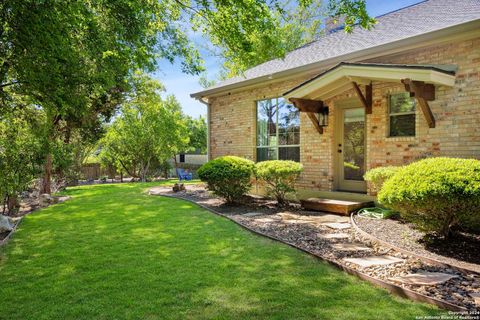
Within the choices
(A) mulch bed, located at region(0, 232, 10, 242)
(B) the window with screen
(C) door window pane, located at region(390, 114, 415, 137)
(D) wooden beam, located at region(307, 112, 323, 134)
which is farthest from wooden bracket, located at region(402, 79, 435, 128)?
(A) mulch bed, located at region(0, 232, 10, 242)

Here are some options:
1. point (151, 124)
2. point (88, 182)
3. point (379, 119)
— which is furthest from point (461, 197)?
point (88, 182)

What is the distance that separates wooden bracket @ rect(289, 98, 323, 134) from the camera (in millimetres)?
8453

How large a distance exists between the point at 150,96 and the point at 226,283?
50.4 feet

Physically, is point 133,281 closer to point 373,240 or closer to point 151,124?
point 373,240

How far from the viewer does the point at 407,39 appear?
676cm

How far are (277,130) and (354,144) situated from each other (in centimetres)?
252

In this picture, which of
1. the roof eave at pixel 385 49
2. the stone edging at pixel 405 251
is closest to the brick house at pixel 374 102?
the roof eave at pixel 385 49

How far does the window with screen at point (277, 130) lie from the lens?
9.88 m

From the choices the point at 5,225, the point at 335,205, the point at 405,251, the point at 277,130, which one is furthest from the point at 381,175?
the point at 5,225

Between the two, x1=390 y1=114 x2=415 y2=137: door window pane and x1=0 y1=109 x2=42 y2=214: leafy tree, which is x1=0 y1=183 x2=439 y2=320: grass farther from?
x1=390 y1=114 x2=415 y2=137: door window pane

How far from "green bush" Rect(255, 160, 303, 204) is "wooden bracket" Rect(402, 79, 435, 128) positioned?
120 inches

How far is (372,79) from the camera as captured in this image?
711cm

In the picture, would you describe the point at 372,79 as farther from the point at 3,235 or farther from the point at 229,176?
the point at 3,235

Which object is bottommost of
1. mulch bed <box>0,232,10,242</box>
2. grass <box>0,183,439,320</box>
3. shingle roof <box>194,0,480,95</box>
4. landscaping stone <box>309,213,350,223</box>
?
mulch bed <box>0,232,10,242</box>
